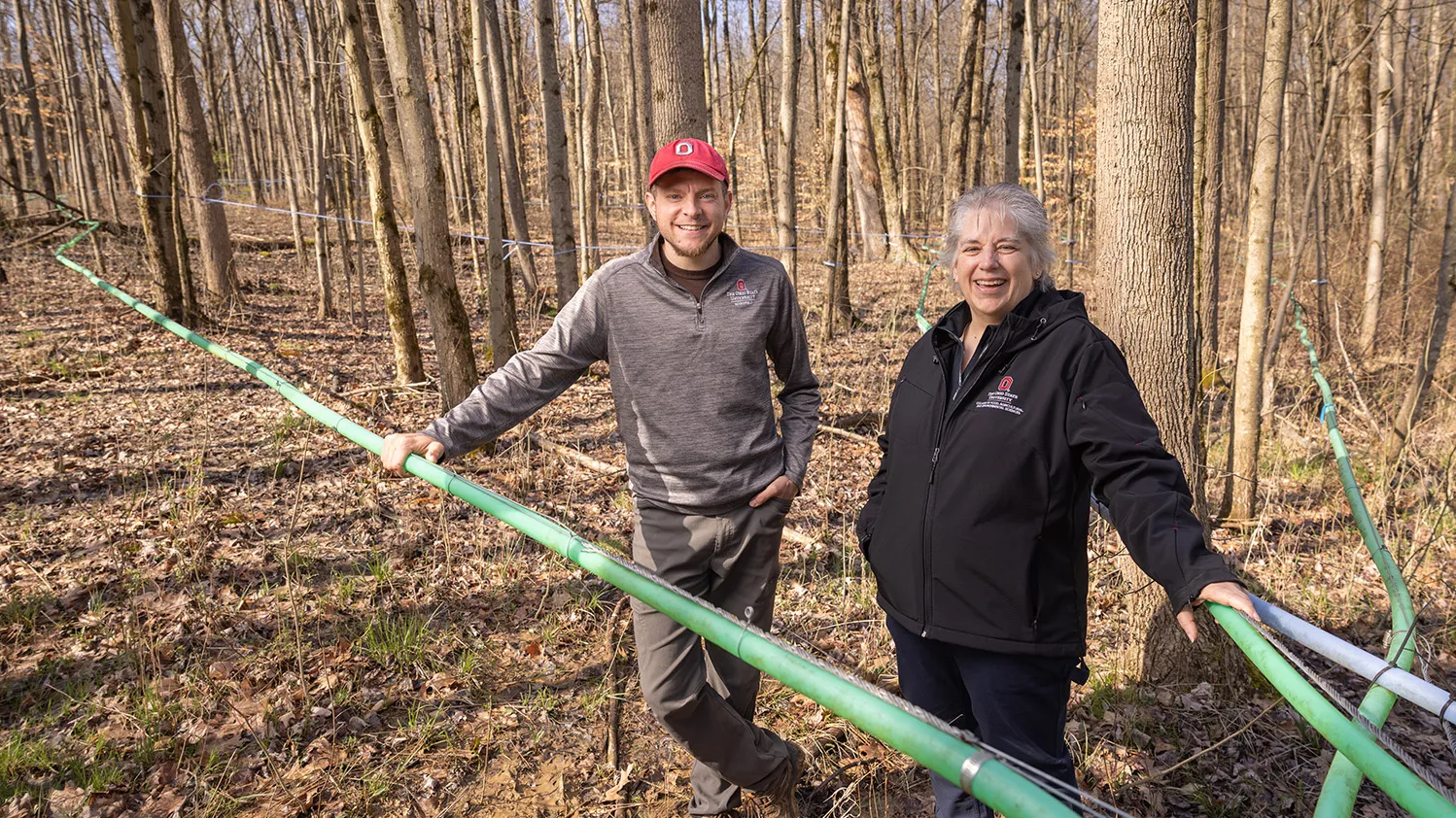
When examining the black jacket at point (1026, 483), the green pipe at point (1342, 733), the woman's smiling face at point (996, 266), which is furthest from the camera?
the woman's smiling face at point (996, 266)

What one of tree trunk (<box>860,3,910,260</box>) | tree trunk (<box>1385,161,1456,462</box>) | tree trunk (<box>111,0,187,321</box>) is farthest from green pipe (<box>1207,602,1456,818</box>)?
tree trunk (<box>860,3,910,260</box>)

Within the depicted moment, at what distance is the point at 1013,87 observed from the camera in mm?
9875

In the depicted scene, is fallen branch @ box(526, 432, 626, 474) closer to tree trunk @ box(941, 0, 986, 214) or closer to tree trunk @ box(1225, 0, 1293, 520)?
tree trunk @ box(1225, 0, 1293, 520)

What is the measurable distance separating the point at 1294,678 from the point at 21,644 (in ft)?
16.0

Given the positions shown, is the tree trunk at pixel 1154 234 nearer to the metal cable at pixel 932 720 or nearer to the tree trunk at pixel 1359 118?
the metal cable at pixel 932 720

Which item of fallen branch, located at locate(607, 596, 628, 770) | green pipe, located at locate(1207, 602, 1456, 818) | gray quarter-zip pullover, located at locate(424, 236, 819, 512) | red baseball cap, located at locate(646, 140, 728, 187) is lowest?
fallen branch, located at locate(607, 596, 628, 770)

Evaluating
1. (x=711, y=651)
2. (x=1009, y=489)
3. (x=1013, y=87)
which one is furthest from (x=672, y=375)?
(x=1013, y=87)

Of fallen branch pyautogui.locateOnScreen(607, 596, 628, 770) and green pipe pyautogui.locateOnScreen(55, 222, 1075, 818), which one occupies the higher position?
green pipe pyautogui.locateOnScreen(55, 222, 1075, 818)

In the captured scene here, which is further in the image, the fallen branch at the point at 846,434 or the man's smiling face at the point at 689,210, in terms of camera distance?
the fallen branch at the point at 846,434

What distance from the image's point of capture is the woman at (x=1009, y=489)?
1.90 metres

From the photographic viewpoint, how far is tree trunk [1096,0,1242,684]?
3348mm

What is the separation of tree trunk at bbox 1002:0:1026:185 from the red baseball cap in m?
8.14

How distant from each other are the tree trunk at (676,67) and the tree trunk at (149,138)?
276 inches

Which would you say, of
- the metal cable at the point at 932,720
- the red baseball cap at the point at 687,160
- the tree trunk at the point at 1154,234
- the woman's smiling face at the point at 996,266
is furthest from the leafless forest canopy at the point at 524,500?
the red baseball cap at the point at 687,160
